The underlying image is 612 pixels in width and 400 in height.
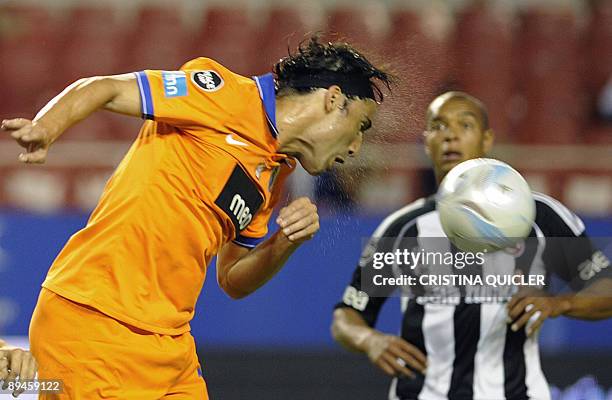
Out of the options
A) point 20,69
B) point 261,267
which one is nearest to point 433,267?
point 261,267

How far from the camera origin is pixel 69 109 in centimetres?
274

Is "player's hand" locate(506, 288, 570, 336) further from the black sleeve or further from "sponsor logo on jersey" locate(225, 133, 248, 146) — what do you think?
"sponsor logo on jersey" locate(225, 133, 248, 146)

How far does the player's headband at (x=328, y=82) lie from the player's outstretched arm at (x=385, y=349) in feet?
3.72

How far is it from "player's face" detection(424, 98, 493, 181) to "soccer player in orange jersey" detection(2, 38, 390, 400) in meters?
1.09

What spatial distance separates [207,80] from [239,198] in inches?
14.2

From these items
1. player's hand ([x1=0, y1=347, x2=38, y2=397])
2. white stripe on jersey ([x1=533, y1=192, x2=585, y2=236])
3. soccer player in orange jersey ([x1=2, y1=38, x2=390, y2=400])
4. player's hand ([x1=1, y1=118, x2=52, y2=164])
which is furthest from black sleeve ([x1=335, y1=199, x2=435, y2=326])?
player's hand ([x1=1, y1=118, x2=52, y2=164])

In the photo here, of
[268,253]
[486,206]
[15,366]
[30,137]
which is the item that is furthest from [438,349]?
[30,137]

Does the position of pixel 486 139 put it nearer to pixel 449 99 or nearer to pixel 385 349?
pixel 449 99

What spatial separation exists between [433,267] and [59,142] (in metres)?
3.78

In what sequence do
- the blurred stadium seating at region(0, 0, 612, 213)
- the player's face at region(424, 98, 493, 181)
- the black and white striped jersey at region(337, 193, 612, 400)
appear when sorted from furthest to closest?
1. the blurred stadium seating at region(0, 0, 612, 213)
2. the player's face at region(424, 98, 493, 181)
3. the black and white striped jersey at region(337, 193, 612, 400)

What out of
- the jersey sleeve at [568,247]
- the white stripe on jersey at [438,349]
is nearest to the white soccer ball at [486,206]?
the jersey sleeve at [568,247]

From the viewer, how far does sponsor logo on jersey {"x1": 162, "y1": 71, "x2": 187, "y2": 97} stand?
3.00m

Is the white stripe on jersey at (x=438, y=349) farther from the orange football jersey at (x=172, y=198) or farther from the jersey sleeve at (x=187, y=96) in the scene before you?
the jersey sleeve at (x=187, y=96)

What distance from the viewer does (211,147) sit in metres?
3.05
